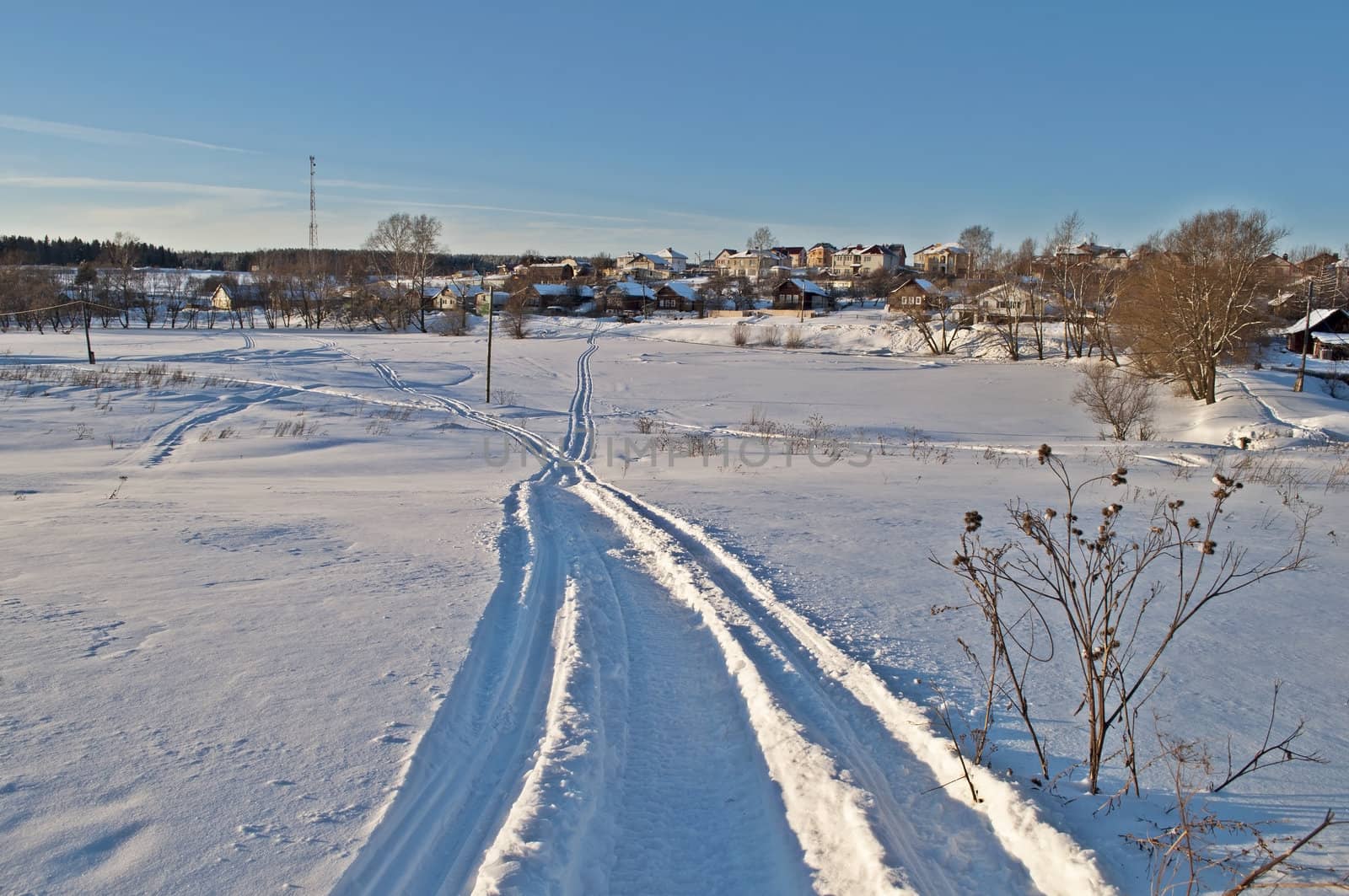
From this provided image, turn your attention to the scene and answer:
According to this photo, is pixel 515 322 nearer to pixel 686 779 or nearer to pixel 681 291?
pixel 681 291

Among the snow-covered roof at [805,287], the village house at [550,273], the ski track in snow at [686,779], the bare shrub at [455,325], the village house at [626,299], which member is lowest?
the ski track in snow at [686,779]

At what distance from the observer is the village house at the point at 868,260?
130 m

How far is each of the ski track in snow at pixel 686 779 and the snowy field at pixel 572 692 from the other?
0.06 ft

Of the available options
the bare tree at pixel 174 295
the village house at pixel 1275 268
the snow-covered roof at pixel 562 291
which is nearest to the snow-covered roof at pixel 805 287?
the snow-covered roof at pixel 562 291

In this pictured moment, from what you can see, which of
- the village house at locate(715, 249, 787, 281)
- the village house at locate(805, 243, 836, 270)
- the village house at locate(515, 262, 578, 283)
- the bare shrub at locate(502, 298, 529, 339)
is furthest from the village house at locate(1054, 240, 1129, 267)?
the village house at locate(805, 243, 836, 270)

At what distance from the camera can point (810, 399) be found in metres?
32.2

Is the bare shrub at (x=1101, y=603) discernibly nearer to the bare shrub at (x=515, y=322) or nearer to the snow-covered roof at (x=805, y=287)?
the bare shrub at (x=515, y=322)

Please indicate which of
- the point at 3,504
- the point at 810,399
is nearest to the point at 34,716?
the point at 3,504

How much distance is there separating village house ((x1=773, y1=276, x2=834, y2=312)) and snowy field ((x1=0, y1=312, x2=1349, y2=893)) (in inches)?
2963

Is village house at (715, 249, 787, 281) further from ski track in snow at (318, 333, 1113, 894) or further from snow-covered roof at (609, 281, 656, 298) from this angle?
ski track in snow at (318, 333, 1113, 894)

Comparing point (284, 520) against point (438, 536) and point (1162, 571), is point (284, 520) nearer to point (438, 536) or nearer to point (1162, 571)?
point (438, 536)

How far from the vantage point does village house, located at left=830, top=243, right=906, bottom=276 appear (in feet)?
426

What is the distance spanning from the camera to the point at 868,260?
433 ft

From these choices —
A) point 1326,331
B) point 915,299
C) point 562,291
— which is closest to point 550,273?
point 562,291
